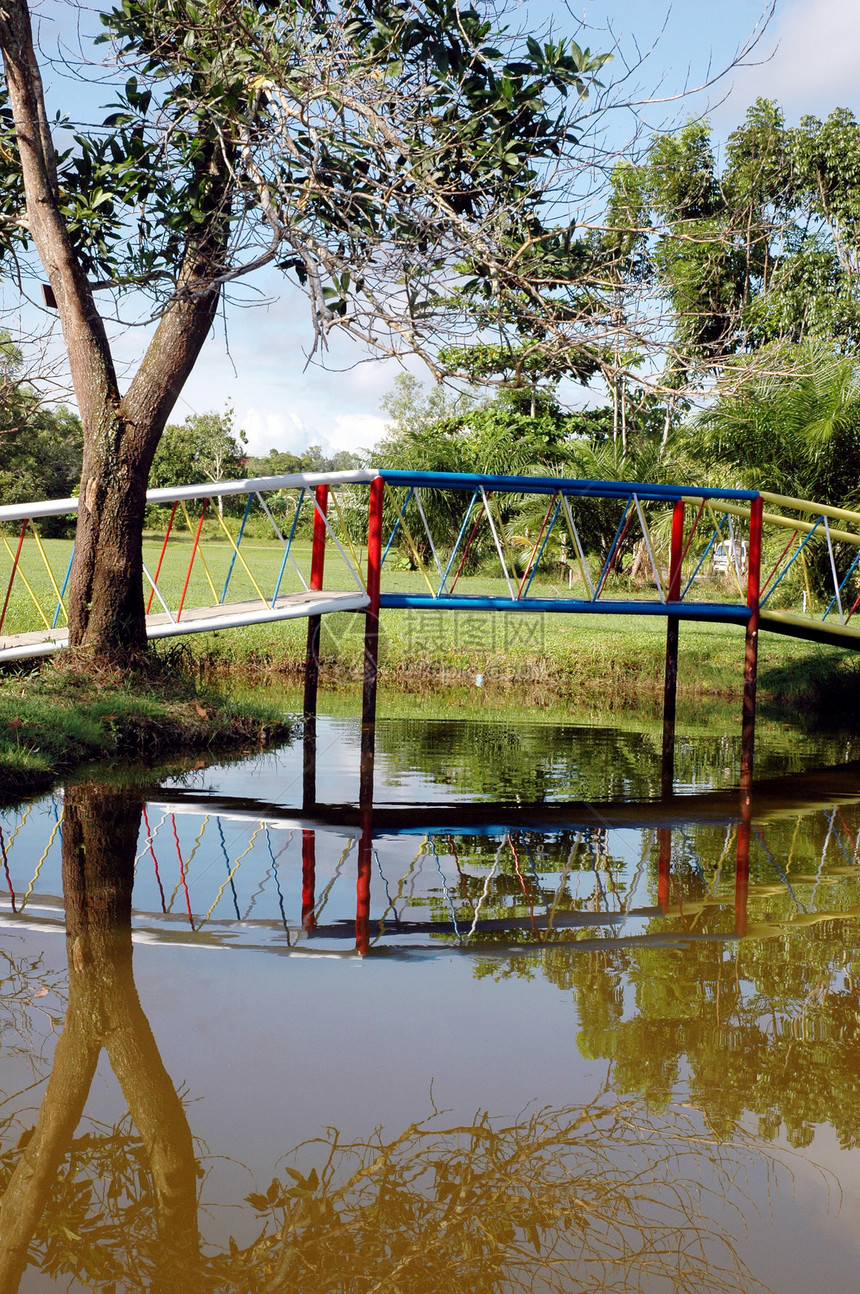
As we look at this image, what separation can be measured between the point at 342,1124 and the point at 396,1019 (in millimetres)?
770

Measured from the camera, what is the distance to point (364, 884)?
18.7 feet

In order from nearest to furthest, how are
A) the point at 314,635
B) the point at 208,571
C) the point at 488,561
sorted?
1. the point at 314,635
2. the point at 208,571
3. the point at 488,561

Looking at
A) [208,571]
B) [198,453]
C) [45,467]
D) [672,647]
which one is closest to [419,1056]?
[672,647]

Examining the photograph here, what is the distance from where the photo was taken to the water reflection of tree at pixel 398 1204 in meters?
2.50

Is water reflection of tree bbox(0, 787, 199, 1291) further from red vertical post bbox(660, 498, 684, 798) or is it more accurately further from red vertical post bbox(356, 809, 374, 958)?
red vertical post bbox(660, 498, 684, 798)

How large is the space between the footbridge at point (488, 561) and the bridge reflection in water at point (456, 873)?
138 centimetres

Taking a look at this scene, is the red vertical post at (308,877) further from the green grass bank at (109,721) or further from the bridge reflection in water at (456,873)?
the green grass bank at (109,721)

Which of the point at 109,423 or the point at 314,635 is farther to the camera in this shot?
the point at 314,635

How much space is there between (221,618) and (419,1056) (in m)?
6.38

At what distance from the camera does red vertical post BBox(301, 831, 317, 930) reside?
16.7 ft

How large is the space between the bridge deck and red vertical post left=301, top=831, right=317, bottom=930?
2.93m

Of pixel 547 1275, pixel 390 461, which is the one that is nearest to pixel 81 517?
pixel 547 1275

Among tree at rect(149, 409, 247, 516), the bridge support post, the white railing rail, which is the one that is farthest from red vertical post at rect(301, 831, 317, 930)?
tree at rect(149, 409, 247, 516)

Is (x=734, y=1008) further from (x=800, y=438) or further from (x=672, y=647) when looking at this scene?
(x=800, y=438)
